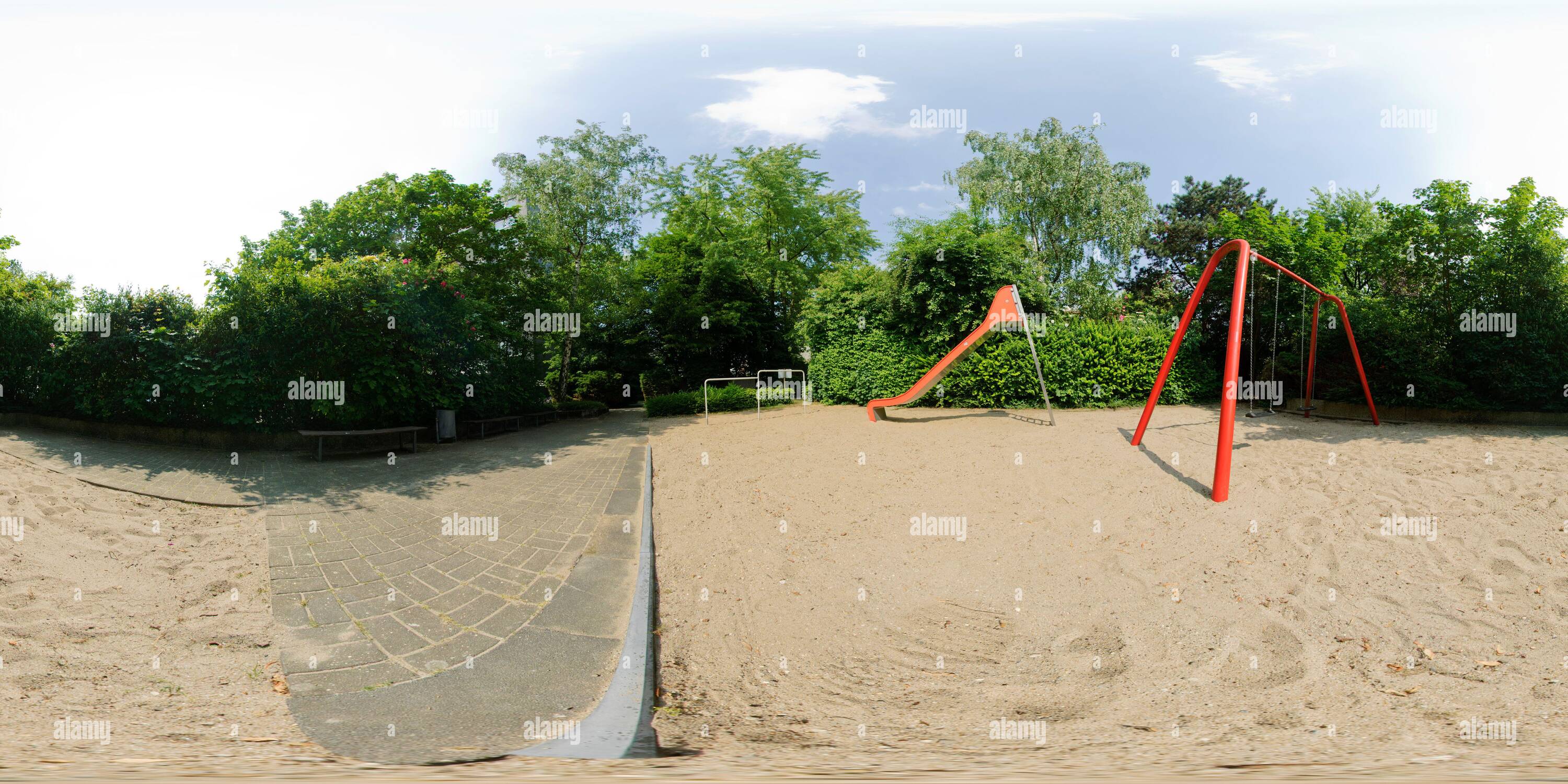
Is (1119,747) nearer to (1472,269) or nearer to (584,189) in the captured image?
(1472,269)

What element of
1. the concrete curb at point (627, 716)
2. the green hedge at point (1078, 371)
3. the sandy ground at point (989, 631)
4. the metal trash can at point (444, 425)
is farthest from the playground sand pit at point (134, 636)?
the green hedge at point (1078, 371)

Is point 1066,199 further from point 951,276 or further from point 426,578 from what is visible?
point 426,578

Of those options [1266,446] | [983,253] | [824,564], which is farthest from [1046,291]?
[824,564]

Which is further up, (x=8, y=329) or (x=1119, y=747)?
(x=8, y=329)

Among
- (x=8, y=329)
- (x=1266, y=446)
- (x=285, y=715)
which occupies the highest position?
(x=8, y=329)

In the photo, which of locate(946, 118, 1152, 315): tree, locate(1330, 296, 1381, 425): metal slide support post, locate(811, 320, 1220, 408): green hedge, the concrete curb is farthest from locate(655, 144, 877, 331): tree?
the concrete curb

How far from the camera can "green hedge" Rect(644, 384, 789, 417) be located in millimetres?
16141

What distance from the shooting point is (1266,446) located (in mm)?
7906

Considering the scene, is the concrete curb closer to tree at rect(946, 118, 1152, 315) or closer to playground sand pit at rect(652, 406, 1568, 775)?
playground sand pit at rect(652, 406, 1568, 775)

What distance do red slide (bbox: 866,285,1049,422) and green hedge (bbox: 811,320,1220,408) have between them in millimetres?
820

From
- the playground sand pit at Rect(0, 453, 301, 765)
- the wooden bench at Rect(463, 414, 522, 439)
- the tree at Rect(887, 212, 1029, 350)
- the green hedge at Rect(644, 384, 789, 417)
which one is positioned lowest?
the playground sand pit at Rect(0, 453, 301, 765)

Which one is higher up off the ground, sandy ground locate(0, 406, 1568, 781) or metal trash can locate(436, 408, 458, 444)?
metal trash can locate(436, 408, 458, 444)

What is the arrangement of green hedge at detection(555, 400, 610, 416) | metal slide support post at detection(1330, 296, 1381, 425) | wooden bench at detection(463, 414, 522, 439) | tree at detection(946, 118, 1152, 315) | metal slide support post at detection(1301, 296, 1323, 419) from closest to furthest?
metal slide support post at detection(1330, 296, 1381, 425) → metal slide support post at detection(1301, 296, 1323, 419) → wooden bench at detection(463, 414, 522, 439) → green hedge at detection(555, 400, 610, 416) → tree at detection(946, 118, 1152, 315)

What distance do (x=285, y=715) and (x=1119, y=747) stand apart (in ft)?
12.3
